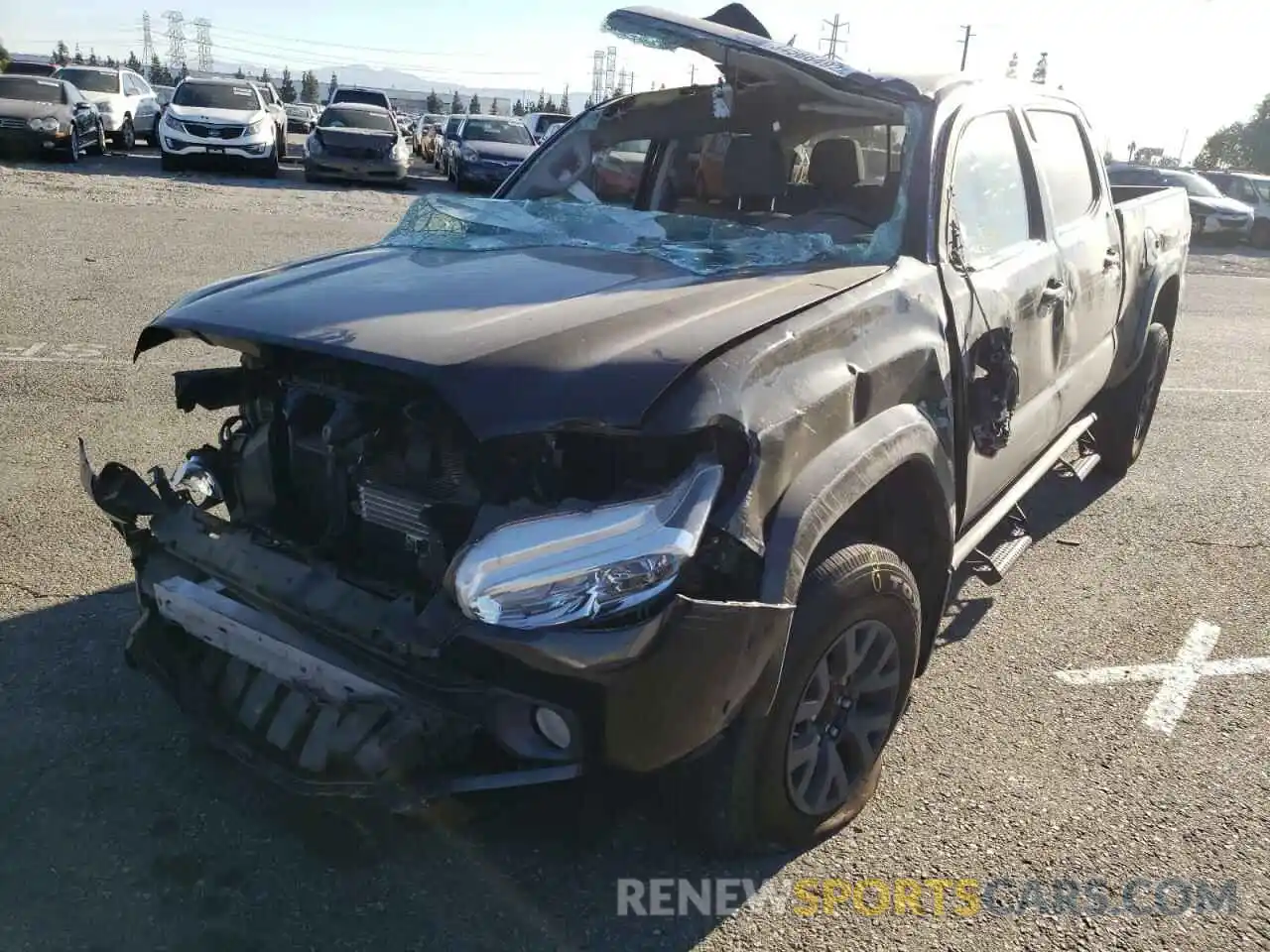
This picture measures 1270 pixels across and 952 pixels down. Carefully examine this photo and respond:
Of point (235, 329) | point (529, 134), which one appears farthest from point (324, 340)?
point (529, 134)

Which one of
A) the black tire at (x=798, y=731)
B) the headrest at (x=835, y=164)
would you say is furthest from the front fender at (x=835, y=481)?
the headrest at (x=835, y=164)

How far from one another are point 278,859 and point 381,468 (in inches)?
39.3

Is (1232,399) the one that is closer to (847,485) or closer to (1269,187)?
(847,485)

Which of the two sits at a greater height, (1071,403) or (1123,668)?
(1071,403)

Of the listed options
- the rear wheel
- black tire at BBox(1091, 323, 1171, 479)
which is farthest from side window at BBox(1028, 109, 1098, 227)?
the rear wheel

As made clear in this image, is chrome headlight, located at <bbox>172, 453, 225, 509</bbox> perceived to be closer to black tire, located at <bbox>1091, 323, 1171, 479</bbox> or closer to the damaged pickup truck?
the damaged pickup truck

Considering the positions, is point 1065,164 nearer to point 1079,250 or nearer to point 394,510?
point 1079,250

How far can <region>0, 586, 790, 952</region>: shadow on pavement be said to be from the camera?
2395 mm

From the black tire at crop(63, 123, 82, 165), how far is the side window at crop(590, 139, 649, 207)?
18.5 m

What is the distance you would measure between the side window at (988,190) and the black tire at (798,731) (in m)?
1.24

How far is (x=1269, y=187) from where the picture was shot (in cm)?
2433

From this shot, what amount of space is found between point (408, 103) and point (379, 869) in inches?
3326

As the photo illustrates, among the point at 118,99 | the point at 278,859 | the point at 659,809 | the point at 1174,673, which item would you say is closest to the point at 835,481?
the point at 659,809

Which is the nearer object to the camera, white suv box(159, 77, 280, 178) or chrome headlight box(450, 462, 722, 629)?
chrome headlight box(450, 462, 722, 629)
